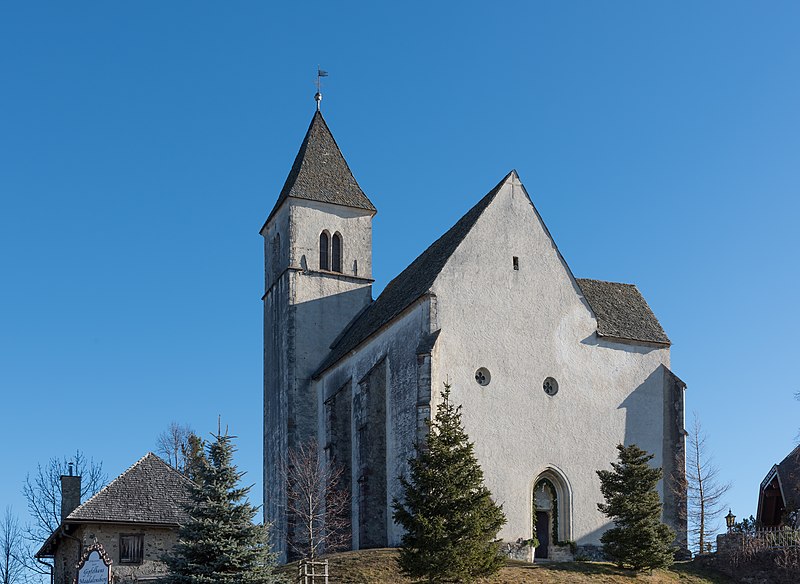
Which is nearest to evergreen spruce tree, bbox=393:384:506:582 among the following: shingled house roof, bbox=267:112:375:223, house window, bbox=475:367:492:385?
house window, bbox=475:367:492:385

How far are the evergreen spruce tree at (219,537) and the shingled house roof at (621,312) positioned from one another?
1808 centimetres

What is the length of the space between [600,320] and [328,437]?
40.5 ft

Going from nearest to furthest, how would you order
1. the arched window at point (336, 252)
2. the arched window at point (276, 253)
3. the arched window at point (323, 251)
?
the arched window at point (323, 251)
the arched window at point (336, 252)
the arched window at point (276, 253)

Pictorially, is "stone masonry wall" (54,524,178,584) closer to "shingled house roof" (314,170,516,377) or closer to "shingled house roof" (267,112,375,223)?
"shingled house roof" (314,170,516,377)

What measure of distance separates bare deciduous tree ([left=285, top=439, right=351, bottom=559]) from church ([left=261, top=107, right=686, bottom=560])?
0.59m

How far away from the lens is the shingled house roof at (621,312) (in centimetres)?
3944

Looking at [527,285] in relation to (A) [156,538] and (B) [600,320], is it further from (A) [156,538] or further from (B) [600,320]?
(A) [156,538]

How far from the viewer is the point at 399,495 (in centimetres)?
3578

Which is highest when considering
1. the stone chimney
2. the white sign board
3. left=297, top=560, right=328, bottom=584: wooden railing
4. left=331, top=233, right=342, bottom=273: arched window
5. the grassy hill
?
left=331, top=233, right=342, bottom=273: arched window

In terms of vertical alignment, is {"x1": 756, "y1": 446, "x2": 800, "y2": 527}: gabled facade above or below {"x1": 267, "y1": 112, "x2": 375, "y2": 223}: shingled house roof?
below

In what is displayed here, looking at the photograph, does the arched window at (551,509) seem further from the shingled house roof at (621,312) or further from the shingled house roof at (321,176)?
the shingled house roof at (321,176)

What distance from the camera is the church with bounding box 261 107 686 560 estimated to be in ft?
117

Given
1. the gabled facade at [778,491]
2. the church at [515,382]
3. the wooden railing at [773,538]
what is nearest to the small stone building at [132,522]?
Result: the church at [515,382]

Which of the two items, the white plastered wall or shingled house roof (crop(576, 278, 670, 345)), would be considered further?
shingled house roof (crop(576, 278, 670, 345))
